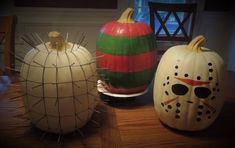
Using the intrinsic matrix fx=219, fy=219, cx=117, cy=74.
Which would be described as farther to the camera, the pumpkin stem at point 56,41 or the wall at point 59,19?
the wall at point 59,19

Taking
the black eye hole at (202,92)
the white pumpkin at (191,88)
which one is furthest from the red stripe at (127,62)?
the black eye hole at (202,92)

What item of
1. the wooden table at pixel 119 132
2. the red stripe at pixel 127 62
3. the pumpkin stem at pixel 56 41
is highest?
the pumpkin stem at pixel 56 41

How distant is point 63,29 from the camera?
1.83 metres

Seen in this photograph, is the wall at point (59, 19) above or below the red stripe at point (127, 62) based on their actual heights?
above

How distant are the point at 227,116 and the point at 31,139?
608 mm

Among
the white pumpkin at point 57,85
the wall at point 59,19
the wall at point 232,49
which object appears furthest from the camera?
the wall at point 232,49

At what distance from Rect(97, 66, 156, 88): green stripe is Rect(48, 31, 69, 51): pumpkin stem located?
23 centimetres

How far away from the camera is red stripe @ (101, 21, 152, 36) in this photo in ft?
2.54

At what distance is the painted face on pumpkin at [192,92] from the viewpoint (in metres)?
0.59

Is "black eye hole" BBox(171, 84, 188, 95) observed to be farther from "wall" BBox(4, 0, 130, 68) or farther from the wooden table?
"wall" BBox(4, 0, 130, 68)

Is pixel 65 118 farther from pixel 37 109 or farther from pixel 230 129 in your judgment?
pixel 230 129

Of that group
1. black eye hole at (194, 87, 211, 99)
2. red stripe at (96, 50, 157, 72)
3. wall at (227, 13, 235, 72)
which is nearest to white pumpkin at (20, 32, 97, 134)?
red stripe at (96, 50, 157, 72)

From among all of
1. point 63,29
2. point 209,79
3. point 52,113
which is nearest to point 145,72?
point 209,79

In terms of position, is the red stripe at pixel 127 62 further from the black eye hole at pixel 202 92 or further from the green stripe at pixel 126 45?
the black eye hole at pixel 202 92
